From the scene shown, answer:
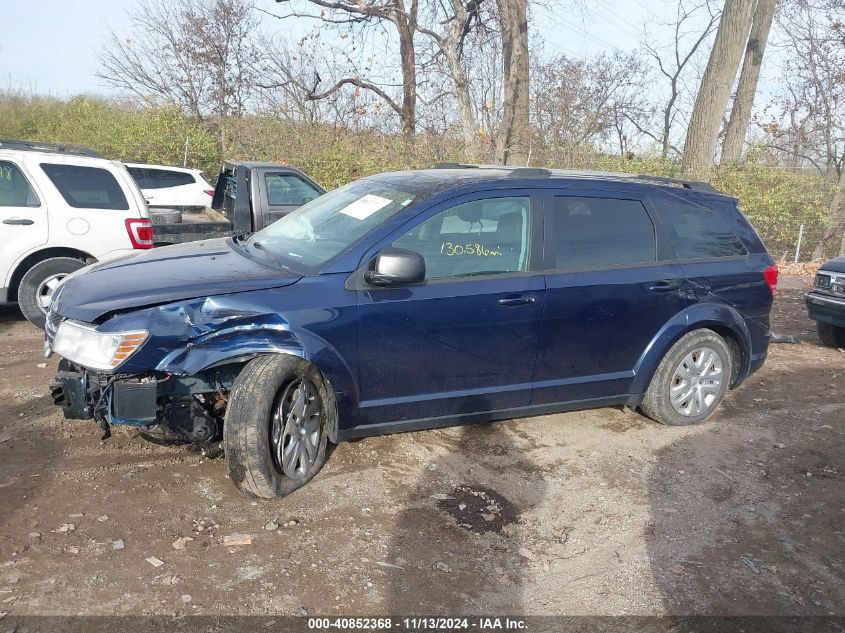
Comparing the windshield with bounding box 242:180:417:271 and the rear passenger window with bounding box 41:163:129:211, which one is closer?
the windshield with bounding box 242:180:417:271

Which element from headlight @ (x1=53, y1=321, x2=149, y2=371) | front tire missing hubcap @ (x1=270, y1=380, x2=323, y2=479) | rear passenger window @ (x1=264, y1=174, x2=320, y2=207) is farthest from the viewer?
rear passenger window @ (x1=264, y1=174, x2=320, y2=207)

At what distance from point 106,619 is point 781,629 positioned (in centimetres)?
286

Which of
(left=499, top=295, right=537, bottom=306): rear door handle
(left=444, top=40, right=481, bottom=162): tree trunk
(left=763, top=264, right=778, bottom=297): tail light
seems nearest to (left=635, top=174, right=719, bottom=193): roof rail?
(left=763, top=264, right=778, bottom=297): tail light

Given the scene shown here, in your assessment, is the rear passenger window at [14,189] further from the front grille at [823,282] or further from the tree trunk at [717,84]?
the tree trunk at [717,84]

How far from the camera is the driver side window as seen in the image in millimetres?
4148

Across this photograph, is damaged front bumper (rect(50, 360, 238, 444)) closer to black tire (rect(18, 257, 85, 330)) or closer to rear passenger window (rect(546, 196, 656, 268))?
rear passenger window (rect(546, 196, 656, 268))

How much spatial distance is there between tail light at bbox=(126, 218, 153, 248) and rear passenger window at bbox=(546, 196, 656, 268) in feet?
15.8

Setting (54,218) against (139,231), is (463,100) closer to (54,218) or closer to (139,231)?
(139,231)

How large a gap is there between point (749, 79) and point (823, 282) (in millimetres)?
12481

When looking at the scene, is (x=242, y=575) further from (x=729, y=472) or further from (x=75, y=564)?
(x=729, y=472)

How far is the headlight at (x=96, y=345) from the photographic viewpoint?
3.50 meters

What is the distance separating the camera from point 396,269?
380 centimetres

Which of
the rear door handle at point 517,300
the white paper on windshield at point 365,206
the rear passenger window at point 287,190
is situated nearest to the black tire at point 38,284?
→ the rear passenger window at point 287,190

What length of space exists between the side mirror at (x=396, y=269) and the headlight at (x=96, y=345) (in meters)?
1.25
